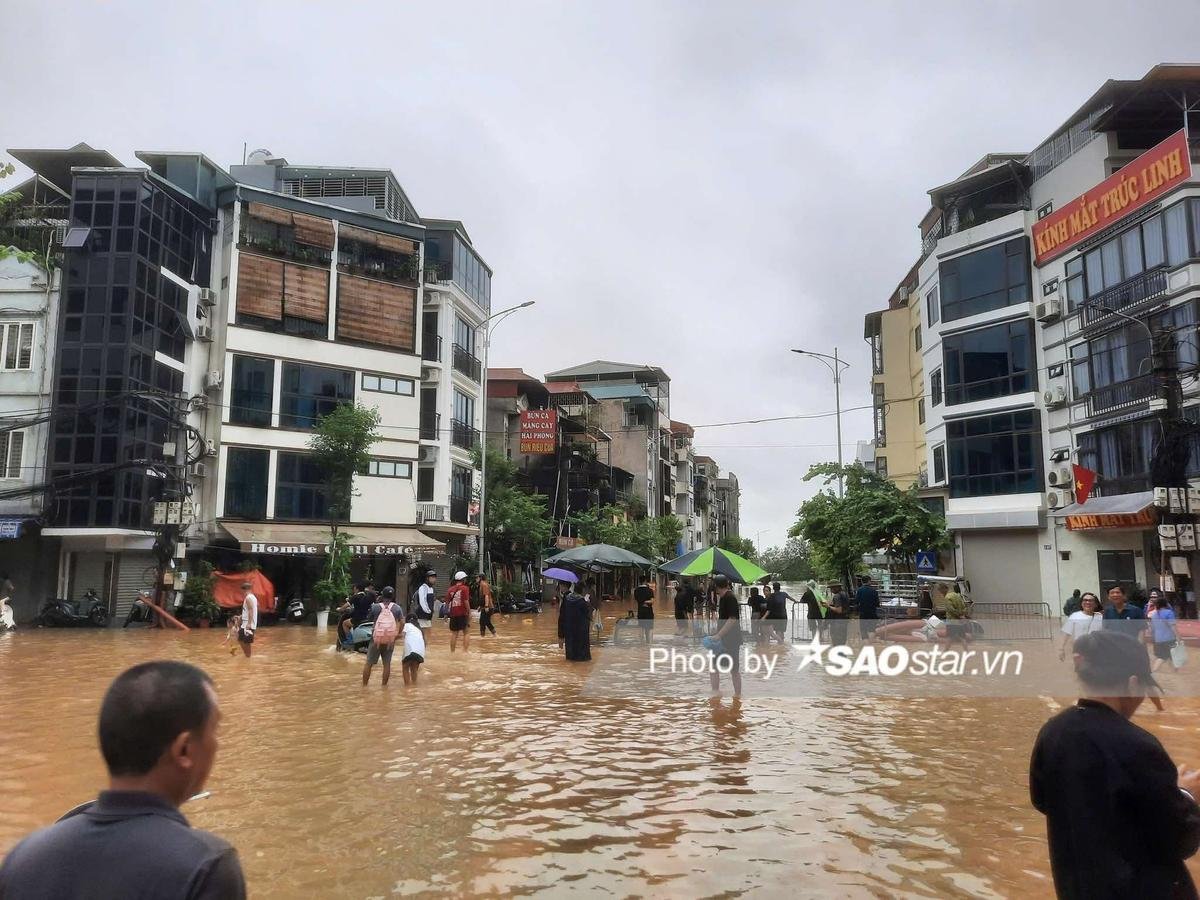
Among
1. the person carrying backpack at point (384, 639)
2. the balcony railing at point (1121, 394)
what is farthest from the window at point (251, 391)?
the balcony railing at point (1121, 394)

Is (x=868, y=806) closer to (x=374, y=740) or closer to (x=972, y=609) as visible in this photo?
(x=374, y=740)

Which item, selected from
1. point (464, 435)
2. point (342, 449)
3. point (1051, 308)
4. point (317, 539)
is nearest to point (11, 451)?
point (317, 539)

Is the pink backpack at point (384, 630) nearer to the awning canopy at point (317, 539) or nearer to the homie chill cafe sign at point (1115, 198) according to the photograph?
the awning canopy at point (317, 539)

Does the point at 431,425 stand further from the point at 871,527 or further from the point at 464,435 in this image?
the point at 871,527

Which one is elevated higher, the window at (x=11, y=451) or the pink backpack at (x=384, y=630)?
the window at (x=11, y=451)

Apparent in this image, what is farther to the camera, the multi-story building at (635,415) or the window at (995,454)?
the multi-story building at (635,415)

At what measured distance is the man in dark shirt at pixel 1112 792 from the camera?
3146 mm

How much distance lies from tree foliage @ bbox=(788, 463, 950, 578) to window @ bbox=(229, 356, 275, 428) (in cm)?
2171

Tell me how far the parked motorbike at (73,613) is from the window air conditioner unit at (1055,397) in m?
32.5

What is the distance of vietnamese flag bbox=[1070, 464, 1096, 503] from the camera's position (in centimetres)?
2892

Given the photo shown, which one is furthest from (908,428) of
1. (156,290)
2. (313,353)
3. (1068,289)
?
(156,290)

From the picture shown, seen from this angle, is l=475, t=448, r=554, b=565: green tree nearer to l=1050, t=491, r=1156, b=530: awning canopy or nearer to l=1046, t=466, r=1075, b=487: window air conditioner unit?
l=1046, t=466, r=1075, b=487: window air conditioner unit

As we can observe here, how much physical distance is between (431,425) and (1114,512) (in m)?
26.7

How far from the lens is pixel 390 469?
38156 millimetres
